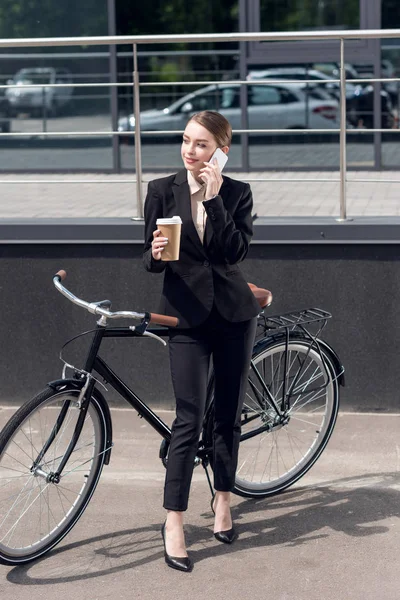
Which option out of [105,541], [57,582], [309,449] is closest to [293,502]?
[309,449]

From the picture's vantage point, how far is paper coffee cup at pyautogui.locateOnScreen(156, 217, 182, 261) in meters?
3.77

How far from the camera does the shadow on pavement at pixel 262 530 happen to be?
165 inches

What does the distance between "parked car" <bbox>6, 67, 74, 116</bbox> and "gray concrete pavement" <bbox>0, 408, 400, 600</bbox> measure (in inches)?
241

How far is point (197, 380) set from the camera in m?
4.15

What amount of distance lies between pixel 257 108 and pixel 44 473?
7.48 metres

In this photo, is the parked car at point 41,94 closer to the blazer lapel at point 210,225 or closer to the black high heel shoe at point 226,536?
the blazer lapel at point 210,225

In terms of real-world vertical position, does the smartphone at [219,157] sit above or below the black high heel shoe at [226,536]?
above

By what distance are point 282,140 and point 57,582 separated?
7.54 m

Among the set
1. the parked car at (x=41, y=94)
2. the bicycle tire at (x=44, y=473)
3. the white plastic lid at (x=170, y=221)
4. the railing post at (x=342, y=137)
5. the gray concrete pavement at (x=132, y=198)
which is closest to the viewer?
the white plastic lid at (x=170, y=221)

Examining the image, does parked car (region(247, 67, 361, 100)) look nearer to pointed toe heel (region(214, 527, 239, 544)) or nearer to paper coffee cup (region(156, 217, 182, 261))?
pointed toe heel (region(214, 527, 239, 544))

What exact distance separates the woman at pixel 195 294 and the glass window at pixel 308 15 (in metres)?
7.09

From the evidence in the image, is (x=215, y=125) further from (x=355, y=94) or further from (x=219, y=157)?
(x=355, y=94)

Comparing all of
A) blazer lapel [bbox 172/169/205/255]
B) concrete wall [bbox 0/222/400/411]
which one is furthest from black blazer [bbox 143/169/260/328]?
concrete wall [bbox 0/222/400/411]

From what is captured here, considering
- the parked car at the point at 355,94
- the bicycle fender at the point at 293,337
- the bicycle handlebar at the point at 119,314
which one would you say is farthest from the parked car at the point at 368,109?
the bicycle handlebar at the point at 119,314
